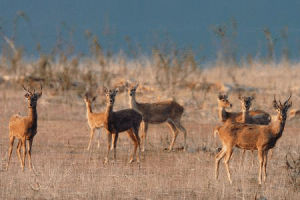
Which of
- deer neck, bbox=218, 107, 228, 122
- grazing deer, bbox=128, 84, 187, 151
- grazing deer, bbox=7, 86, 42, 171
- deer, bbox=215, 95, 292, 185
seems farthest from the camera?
grazing deer, bbox=128, 84, 187, 151

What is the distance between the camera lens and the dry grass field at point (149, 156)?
11070mm

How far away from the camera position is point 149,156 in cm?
1473

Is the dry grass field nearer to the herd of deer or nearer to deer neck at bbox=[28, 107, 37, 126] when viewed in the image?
the herd of deer

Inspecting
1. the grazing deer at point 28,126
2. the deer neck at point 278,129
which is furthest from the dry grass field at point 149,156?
the deer neck at point 278,129

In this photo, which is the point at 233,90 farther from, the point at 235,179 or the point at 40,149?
the point at 235,179

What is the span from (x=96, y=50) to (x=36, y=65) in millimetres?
2663

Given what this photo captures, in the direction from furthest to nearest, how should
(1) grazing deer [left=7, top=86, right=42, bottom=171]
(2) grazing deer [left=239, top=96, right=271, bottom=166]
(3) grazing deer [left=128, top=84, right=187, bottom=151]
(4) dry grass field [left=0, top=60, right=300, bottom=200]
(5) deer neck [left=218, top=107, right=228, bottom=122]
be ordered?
(3) grazing deer [left=128, top=84, right=187, bottom=151] → (5) deer neck [left=218, top=107, right=228, bottom=122] → (2) grazing deer [left=239, top=96, right=271, bottom=166] → (1) grazing deer [left=7, top=86, right=42, bottom=171] → (4) dry grass field [left=0, top=60, right=300, bottom=200]

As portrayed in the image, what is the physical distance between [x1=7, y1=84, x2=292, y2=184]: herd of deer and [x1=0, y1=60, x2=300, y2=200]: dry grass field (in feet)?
1.14

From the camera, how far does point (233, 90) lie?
82.9ft

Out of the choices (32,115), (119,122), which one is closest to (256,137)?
(119,122)

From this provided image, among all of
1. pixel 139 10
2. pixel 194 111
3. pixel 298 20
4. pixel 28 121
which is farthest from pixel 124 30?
pixel 28 121

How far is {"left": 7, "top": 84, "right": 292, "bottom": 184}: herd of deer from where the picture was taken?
12016mm

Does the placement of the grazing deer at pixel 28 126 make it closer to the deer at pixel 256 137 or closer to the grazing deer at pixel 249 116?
the deer at pixel 256 137

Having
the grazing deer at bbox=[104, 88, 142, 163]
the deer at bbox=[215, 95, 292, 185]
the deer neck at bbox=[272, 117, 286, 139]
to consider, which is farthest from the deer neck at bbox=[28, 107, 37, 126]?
the deer neck at bbox=[272, 117, 286, 139]
